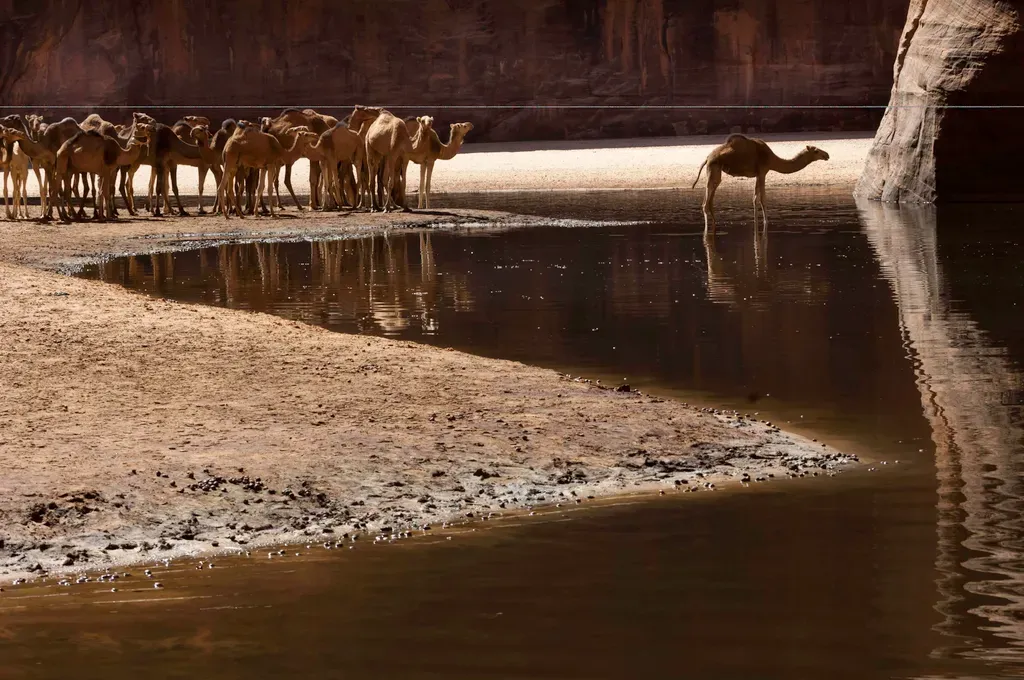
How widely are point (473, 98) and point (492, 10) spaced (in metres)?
2.53

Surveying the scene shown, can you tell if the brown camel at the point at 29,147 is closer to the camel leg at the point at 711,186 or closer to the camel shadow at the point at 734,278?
the camel leg at the point at 711,186

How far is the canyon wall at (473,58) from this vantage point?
43.7 m

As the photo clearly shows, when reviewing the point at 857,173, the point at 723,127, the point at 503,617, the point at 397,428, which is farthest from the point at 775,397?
the point at 723,127

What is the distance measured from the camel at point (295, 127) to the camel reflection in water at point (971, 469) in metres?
13.5

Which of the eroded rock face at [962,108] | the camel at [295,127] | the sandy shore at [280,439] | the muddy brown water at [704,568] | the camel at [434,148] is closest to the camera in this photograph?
the muddy brown water at [704,568]

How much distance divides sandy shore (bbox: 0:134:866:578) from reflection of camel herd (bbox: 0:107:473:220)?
12500 millimetres

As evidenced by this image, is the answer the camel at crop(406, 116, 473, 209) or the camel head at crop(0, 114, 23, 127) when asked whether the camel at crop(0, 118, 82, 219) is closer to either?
the camel head at crop(0, 114, 23, 127)

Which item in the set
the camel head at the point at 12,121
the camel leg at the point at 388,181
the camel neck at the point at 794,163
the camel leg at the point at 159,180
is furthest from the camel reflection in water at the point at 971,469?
the camel head at the point at 12,121

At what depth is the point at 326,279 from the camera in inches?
651

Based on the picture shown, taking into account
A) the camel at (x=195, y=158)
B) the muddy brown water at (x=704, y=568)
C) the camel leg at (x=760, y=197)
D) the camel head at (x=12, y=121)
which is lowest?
the muddy brown water at (x=704, y=568)

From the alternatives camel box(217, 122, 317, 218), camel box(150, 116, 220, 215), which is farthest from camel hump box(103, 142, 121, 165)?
camel box(217, 122, 317, 218)

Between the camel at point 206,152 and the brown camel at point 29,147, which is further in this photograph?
the camel at point 206,152

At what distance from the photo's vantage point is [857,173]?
32250mm

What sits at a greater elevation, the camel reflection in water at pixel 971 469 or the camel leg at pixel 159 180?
the camel leg at pixel 159 180
